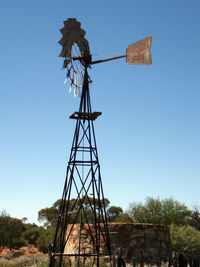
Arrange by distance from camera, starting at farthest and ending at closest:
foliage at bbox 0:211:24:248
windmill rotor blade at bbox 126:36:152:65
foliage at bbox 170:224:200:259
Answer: foliage at bbox 0:211:24:248 < foliage at bbox 170:224:200:259 < windmill rotor blade at bbox 126:36:152:65

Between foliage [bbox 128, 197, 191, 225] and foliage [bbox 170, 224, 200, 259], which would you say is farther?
foliage [bbox 128, 197, 191, 225]

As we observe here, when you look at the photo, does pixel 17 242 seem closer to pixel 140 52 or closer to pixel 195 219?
pixel 195 219

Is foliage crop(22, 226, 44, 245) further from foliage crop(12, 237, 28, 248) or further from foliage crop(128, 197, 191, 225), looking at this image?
foliage crop(128, 197, 191, 225)

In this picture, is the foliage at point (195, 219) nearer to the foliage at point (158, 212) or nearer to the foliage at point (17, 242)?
the foliage at point (158, 212)

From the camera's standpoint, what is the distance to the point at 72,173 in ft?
29.4

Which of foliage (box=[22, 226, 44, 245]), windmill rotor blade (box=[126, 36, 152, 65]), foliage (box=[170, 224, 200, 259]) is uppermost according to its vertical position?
windmill rotor blade (box=[126, 36, 152, 65])

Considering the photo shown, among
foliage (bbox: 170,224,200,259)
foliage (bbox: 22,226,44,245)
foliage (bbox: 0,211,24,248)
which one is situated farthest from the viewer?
foliage (bbox: 22,226,44,245)

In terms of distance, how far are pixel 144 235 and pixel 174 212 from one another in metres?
7.75

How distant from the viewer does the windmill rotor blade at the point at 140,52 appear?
871 centimetres

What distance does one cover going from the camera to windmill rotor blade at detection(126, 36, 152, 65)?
28.6 feet

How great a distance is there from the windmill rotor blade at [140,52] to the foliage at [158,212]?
493 inches

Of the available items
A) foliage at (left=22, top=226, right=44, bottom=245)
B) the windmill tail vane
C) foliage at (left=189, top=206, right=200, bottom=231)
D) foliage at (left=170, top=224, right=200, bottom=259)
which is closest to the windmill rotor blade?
the windmill tail vane

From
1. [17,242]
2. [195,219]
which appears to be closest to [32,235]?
[17,242]

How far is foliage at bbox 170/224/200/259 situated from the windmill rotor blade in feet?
32.7
